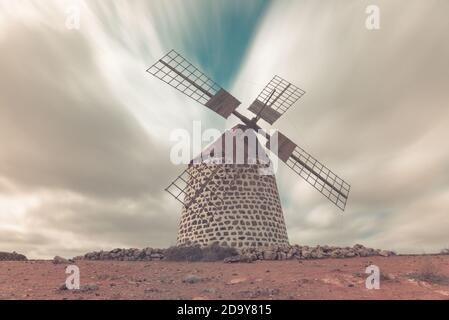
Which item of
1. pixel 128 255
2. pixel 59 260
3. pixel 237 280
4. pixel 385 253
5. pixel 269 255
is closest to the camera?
pixel 237 280

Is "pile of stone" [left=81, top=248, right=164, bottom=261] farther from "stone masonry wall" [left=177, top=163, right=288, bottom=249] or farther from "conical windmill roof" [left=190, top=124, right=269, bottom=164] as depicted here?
"conical windmill roof" [left=190, top=124, right=269, bottom=164]

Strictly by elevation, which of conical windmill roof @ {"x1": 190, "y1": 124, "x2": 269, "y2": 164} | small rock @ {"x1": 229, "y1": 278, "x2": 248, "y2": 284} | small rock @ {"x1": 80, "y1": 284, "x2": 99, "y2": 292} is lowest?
small rock @ {"x1": 80, "y1": 284, "x2": 99, "y2": 292}

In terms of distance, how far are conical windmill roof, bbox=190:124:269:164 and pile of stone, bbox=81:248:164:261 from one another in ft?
20.8

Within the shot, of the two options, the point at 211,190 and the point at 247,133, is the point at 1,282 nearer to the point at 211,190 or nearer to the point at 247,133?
the point at 211,190

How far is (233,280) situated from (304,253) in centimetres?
638

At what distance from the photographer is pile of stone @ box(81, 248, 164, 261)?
77.8 feet

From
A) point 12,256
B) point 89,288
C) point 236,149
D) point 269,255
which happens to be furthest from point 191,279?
point 12,256

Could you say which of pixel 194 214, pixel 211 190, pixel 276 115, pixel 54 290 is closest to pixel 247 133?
pixel 276 115

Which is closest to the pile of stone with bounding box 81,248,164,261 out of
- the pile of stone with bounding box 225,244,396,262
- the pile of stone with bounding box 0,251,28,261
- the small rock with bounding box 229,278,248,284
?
the pile of stone with bounding box 0,251,28,261

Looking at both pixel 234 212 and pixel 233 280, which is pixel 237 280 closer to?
pixel 233 280

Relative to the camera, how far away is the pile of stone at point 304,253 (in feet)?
70.9

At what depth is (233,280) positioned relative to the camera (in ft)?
54.4
